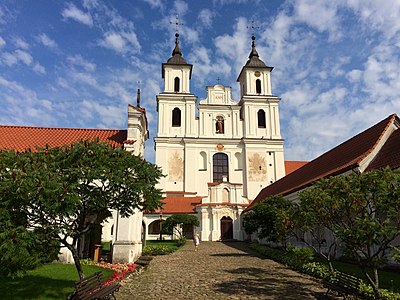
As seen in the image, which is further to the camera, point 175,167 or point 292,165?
point 292,165

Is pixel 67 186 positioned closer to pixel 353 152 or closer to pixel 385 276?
pixel 385 276

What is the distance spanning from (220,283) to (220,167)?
29832 millimetres

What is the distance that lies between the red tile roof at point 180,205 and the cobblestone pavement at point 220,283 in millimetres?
19107

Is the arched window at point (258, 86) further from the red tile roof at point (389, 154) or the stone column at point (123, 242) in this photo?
the stone column at point (123, 242)

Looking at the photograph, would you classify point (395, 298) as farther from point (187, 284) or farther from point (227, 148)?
point (227, 148)

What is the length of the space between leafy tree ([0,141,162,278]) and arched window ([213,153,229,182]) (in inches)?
1209

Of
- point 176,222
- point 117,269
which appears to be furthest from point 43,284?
point 176,222

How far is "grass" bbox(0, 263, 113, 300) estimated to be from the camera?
26.5 ft

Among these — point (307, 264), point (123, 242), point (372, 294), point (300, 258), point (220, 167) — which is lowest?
point (372, 294)

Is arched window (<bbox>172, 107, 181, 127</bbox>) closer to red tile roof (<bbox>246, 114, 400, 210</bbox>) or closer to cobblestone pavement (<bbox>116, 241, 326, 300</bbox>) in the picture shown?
red tile roof (<bbox>246, 114, 400, 210</bbox>)

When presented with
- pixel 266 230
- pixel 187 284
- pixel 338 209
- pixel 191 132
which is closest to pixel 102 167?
pixel 187 284

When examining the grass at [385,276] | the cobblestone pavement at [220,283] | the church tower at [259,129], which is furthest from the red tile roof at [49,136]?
the church tower at [259,129]

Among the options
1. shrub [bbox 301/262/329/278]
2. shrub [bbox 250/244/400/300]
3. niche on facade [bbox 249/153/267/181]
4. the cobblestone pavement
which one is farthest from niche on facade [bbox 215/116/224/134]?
shrub [bbox 301/262/329/278]

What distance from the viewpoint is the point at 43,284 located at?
9.21 meters
